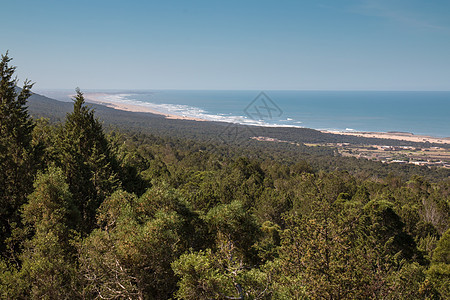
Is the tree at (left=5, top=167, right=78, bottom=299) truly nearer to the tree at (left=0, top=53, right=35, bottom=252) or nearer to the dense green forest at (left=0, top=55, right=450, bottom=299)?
the dense green forest at (left=0, top=55, right=450, bottom=299)

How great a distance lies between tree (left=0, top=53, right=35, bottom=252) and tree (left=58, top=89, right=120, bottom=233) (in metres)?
2.16

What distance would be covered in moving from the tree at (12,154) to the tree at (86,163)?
2156 mm

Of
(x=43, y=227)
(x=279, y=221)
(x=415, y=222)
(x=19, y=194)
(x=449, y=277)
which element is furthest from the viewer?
(x=279, y=221)

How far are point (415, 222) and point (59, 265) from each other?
85.0 ft

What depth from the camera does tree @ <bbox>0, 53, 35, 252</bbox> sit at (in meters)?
15.9

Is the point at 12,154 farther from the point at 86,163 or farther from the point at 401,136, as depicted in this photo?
the point at 401,136

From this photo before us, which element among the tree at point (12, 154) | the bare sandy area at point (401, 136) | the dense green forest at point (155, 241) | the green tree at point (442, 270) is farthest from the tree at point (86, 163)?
the bare sandy area at point (401, 136)

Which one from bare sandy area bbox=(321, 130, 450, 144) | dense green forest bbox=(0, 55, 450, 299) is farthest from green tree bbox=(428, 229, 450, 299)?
bare sandy area bbox=(321, 130, 450, 144)

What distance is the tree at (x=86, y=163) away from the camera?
59.4ft

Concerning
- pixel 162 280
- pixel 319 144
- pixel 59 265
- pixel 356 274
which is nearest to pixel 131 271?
pixel 162 280

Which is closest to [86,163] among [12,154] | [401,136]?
[12,154]

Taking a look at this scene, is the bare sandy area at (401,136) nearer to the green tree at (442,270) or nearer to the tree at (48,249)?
the green tree at (442,270)

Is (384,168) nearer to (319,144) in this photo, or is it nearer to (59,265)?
(319,144)

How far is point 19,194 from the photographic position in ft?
54.5
